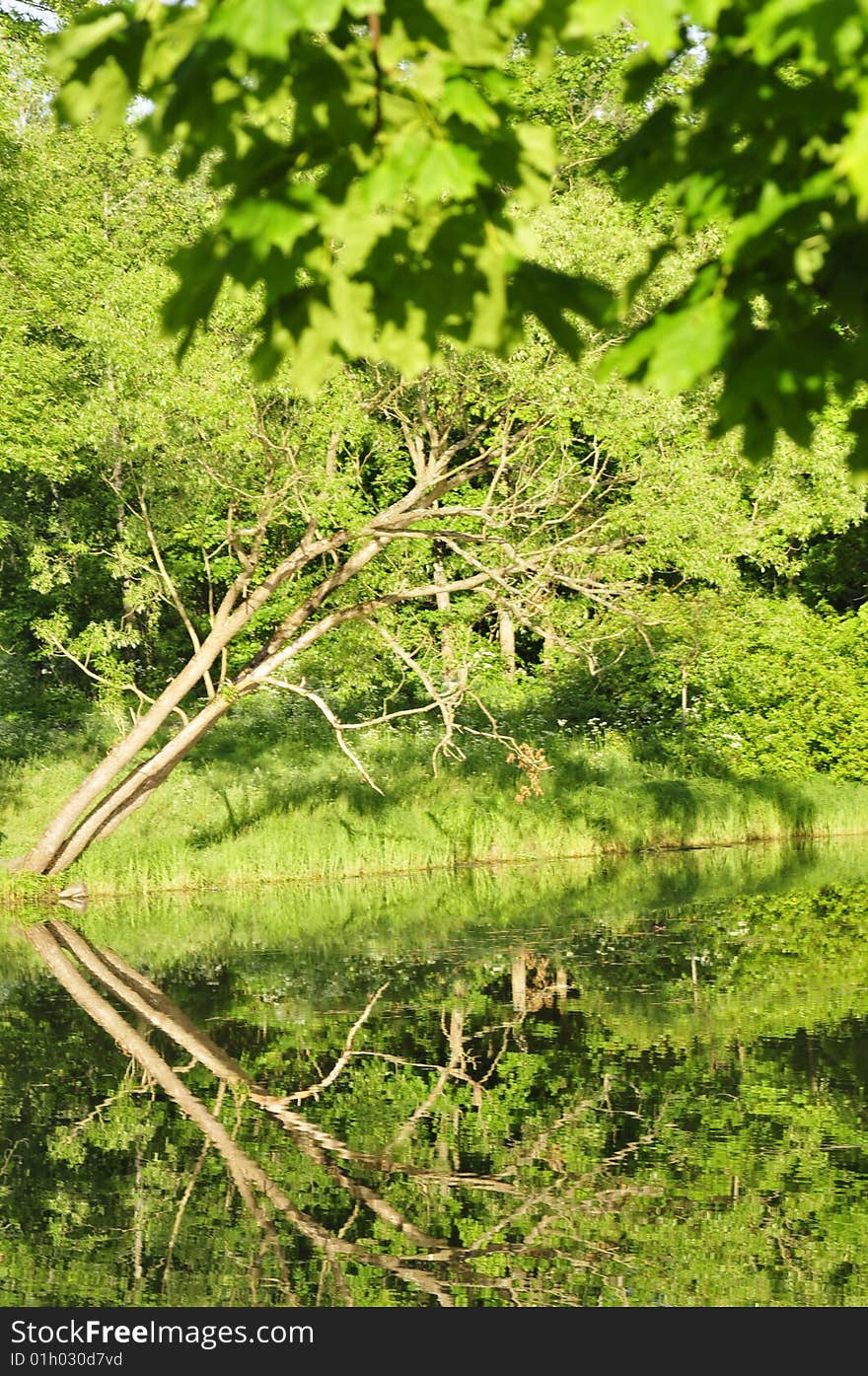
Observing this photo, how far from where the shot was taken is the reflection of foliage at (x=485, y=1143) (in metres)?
7.54

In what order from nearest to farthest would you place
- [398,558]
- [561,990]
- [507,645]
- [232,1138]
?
[232,1138], [561,990], [398,558], [507,645]

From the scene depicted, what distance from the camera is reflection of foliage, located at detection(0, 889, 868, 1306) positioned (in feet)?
24.7

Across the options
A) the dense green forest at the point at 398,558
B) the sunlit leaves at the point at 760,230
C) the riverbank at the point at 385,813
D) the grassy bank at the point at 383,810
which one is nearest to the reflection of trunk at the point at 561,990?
the dense green forest at the point at 398,558

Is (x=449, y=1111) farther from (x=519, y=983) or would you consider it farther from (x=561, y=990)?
(x=519, y=983)

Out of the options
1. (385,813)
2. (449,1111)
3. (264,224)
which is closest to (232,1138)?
(449,1111)

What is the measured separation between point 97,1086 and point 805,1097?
4.96 metres

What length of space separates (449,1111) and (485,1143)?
92cm

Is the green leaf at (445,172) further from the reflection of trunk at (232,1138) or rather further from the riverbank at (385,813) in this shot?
the riverbank at (385,813)

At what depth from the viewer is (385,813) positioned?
2305 centimetres

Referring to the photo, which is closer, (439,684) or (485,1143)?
(485,1143)

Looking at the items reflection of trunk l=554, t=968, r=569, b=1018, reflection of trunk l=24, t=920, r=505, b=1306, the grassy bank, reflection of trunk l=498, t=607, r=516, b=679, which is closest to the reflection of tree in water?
reflection of trunk l=24, t=920, r=505, b=1306

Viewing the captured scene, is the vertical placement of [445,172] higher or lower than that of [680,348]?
higher

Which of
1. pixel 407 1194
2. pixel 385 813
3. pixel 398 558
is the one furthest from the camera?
pixel 385 813

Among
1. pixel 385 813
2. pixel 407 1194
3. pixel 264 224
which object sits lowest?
pixel 407 1194
